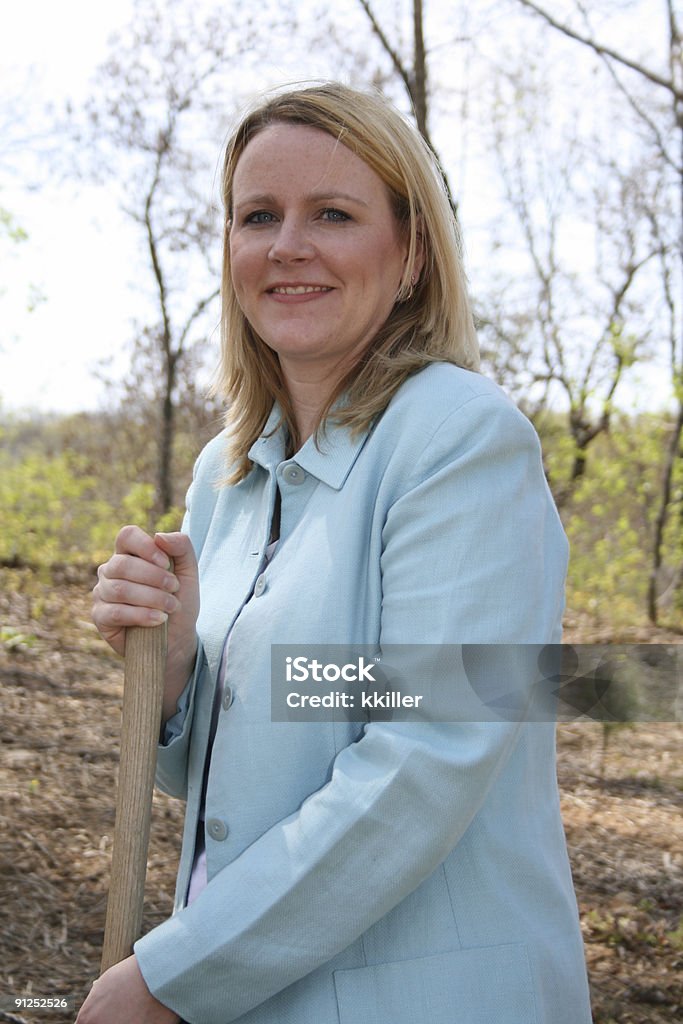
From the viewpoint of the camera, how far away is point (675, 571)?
382 inches

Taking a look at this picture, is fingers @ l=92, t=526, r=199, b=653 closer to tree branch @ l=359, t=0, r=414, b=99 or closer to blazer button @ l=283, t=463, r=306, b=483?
blazer button @ l=283, t=463, r=306, b=483

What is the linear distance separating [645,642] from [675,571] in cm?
137

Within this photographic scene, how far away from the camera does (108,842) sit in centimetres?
398

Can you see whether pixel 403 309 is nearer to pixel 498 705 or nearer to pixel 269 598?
pixel 269 598

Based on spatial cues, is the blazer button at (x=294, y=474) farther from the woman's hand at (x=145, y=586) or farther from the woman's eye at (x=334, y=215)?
the woman's eye at (x=334, y=215)

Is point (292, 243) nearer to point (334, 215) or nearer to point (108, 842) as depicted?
point (334, 215)

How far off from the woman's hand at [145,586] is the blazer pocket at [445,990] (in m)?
0.64

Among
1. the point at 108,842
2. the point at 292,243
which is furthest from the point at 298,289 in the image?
the point at 108,842

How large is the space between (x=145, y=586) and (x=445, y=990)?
775 mm

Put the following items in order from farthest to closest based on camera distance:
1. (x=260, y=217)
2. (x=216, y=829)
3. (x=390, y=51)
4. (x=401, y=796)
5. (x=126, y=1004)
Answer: (x=390, y=51), (x=260, y=217), (x=216, y=829), (x=126, y=1004), (x=401, y=796)

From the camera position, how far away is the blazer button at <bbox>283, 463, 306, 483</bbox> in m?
1.67

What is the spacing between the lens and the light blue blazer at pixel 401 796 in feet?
4.27

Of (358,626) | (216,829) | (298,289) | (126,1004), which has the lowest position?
(126,1004)

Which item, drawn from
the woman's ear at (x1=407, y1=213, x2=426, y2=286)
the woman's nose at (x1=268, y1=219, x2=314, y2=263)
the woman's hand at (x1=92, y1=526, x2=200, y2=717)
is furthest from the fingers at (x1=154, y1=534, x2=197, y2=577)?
the woman's ear at (x1=407, y1=213, x2=426, y2=286)
